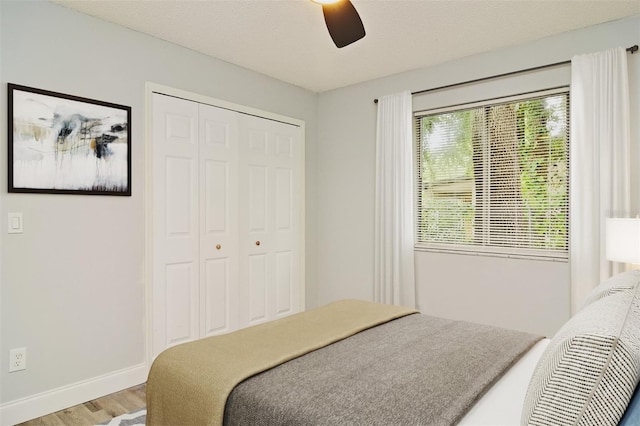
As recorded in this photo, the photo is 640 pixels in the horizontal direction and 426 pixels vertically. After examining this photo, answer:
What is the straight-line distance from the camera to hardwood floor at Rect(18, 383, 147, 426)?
2.50m

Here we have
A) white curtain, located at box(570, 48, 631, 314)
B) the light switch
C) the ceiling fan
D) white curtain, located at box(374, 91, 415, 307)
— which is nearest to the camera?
the ceiling fan

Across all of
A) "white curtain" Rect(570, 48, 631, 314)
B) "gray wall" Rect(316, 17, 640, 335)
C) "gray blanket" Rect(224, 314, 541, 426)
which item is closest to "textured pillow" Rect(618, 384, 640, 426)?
"gray blanket" Rect(224, 314, 541, 426)

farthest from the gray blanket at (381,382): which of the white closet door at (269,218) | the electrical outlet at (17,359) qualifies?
the white closet door at (269,218)

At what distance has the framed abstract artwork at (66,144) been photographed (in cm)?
249

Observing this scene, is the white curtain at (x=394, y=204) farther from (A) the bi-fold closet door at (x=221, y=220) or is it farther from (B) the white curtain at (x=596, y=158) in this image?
(B) the white curtain at (x=596, y=158)

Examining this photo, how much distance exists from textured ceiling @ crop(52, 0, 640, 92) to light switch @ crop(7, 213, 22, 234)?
54.6 inches

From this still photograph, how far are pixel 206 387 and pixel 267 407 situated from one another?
0.94 feet

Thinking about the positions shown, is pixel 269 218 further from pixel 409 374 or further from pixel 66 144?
pixel 409 374

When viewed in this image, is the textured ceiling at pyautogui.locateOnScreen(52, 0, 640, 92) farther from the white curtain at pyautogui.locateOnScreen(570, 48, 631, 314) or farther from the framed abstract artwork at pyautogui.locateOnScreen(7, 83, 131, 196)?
the framed abstract artwork at pyautogui.locateOnScreen(7, 83, 131, 196)

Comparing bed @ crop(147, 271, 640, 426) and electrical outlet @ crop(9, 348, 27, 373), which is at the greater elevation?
bed @ crop(147, 271, 640, 426)

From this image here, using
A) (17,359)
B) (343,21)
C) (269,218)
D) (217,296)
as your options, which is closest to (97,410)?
(17,359)

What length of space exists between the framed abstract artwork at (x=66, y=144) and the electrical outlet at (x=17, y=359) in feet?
3.17

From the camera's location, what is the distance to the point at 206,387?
149 centimetres

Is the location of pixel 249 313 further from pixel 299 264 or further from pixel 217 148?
pixel 217 148
